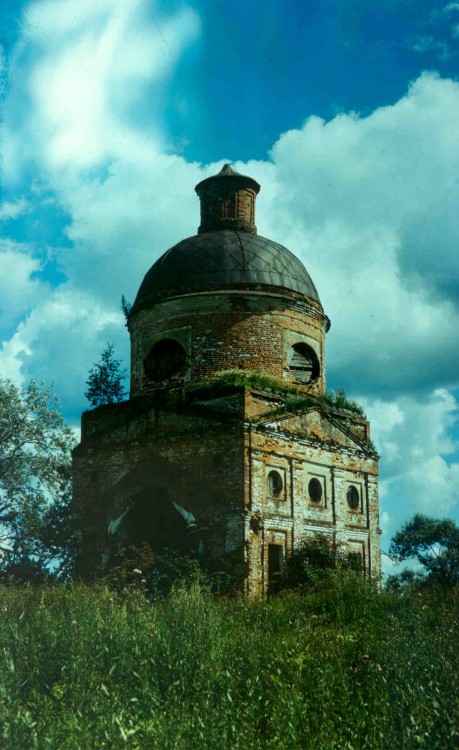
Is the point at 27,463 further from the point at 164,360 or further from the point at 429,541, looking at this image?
the point at 429,541

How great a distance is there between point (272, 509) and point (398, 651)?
9053 mm

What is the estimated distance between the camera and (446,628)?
10719mm

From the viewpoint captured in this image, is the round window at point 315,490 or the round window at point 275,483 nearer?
the round window at point 275,483

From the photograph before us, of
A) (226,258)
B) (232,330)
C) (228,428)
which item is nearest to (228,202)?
(226,258)

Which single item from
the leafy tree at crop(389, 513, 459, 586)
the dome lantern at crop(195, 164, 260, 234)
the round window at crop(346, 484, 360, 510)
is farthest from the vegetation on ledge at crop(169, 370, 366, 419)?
the leafy tree at crop(389, 513, 459, 586)

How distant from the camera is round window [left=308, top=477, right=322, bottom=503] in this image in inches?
744

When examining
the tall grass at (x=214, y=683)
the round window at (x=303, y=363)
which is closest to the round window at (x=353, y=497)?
the round window at (x=303, y=363)

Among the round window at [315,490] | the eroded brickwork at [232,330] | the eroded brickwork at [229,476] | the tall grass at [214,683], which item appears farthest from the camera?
the eroded brickwork at [232,330]

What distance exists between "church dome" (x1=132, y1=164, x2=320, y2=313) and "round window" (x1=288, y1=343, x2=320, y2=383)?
137cm

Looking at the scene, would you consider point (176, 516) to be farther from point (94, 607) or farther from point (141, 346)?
point (94, 607)

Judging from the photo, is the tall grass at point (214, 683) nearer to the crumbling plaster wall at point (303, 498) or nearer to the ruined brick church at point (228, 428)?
the crumbling plaster wall at point (303, 498)

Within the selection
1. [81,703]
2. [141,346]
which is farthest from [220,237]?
[81,703]

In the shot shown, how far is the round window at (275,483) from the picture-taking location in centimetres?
1778

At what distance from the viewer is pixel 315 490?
62.4 feet
